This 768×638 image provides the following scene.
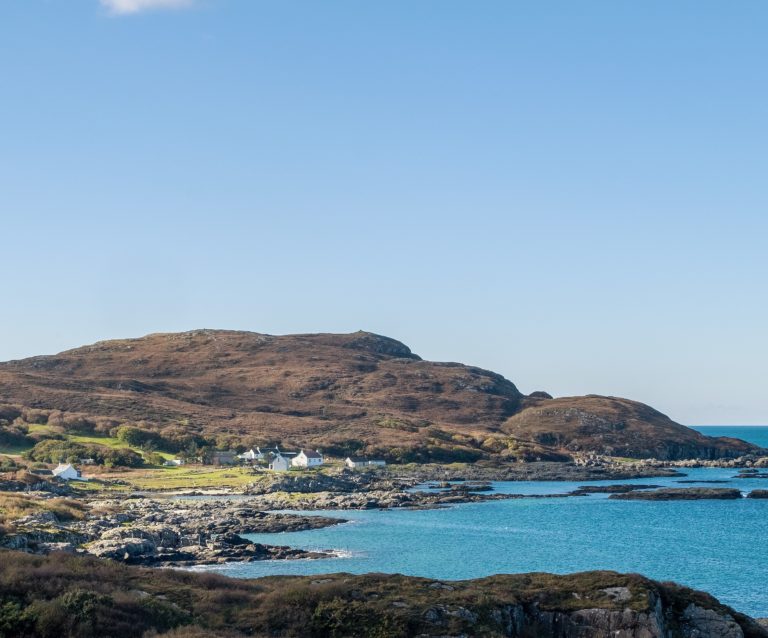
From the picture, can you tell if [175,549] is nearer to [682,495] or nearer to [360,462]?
[682,495]

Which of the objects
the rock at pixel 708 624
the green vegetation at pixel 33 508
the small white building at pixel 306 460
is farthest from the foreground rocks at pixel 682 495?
the rock at pixel 708 624

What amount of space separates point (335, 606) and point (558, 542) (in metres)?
50.8

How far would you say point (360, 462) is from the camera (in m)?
151

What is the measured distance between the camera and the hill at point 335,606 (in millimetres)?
20672

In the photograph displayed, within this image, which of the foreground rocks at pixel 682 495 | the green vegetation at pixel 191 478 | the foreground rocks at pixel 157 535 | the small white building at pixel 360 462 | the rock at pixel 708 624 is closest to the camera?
the rock at pixel 708 624

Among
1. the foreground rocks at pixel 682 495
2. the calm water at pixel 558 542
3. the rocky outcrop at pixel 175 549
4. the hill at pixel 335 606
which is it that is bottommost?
the calm water at pixel 558 542

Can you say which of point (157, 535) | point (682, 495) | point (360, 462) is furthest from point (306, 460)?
point (157, 535)

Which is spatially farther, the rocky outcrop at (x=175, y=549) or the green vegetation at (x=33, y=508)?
the green vegetation at (x=33, y=508)

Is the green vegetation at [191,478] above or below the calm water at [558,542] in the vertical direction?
above

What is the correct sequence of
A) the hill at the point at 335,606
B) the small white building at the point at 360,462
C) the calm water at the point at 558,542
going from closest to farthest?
the hill at the point at 335,606 → the calm water at the point at 558,542 → the small white building at the point at 360,462

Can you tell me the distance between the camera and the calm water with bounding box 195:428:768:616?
5444 centimetres

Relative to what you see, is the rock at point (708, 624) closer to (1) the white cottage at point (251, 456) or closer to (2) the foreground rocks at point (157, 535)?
(2) the foreground rocks at point (157, 535)

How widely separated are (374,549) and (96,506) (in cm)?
2667

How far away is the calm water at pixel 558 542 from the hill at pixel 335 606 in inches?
851
